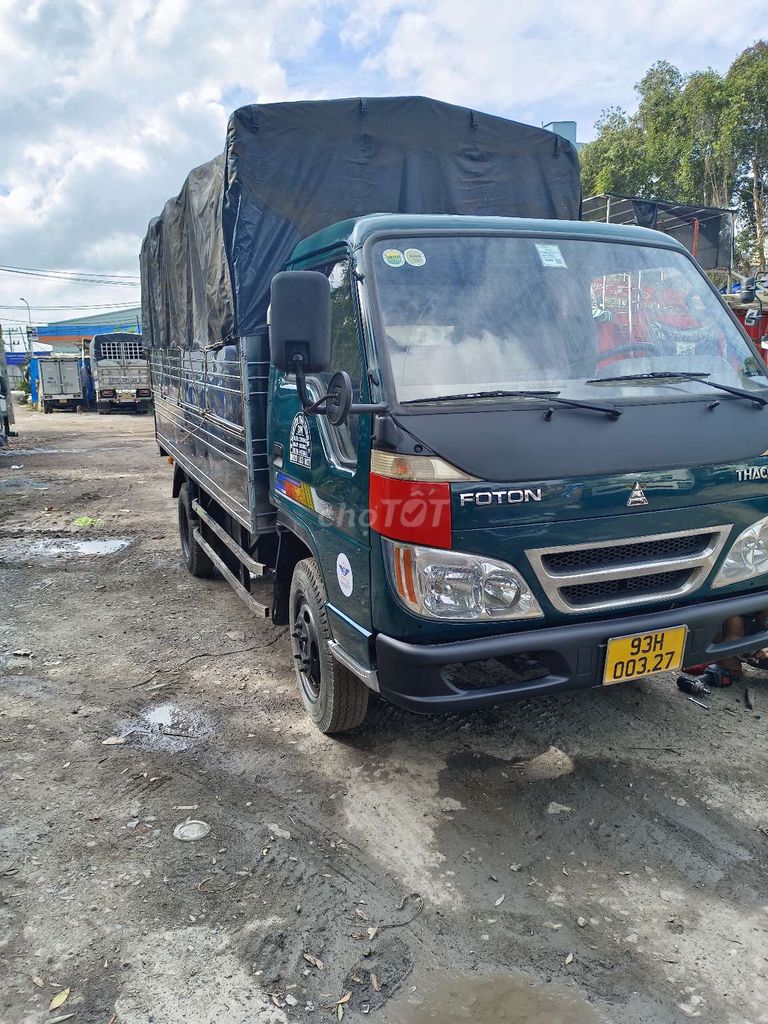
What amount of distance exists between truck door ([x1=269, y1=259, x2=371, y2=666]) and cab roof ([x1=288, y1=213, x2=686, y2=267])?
12 cm

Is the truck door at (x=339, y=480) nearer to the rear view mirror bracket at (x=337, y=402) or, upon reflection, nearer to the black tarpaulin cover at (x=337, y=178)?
the rear view mirror bracket at (x=337, y=402)

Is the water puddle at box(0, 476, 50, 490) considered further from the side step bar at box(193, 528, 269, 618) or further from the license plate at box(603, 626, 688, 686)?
the license plate at box(603, 626, 688, 686)

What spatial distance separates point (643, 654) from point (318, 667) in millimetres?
1600

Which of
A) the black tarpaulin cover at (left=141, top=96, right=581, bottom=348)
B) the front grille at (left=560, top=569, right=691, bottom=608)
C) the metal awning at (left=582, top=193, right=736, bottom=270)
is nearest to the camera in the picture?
the front grille at (left=560, top=569, right=691, bottom=608)

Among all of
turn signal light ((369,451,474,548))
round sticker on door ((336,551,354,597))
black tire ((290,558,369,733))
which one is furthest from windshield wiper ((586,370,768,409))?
black tire ((290,558,369,733))

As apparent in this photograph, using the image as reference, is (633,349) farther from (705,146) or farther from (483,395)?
(705,146)

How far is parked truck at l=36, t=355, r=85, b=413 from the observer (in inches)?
1118

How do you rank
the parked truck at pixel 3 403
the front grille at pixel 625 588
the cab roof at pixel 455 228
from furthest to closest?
the parked truck at pixel 3 403 < the cab roof at pixel 455 228 < the front grille at pixel 625 588

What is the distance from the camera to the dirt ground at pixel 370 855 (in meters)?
2.27

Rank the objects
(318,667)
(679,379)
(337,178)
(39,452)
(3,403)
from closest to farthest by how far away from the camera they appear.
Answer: (679,379)
(318,667)
(337,178)
(3,403)
(39,452)

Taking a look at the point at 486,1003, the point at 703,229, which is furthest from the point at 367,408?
the point at 703,229

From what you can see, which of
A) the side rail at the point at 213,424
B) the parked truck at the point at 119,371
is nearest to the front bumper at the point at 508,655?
the side rail at the point at 213,424

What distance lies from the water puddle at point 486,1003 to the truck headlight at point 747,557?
1.61 metres

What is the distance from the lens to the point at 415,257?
303 centimetres
